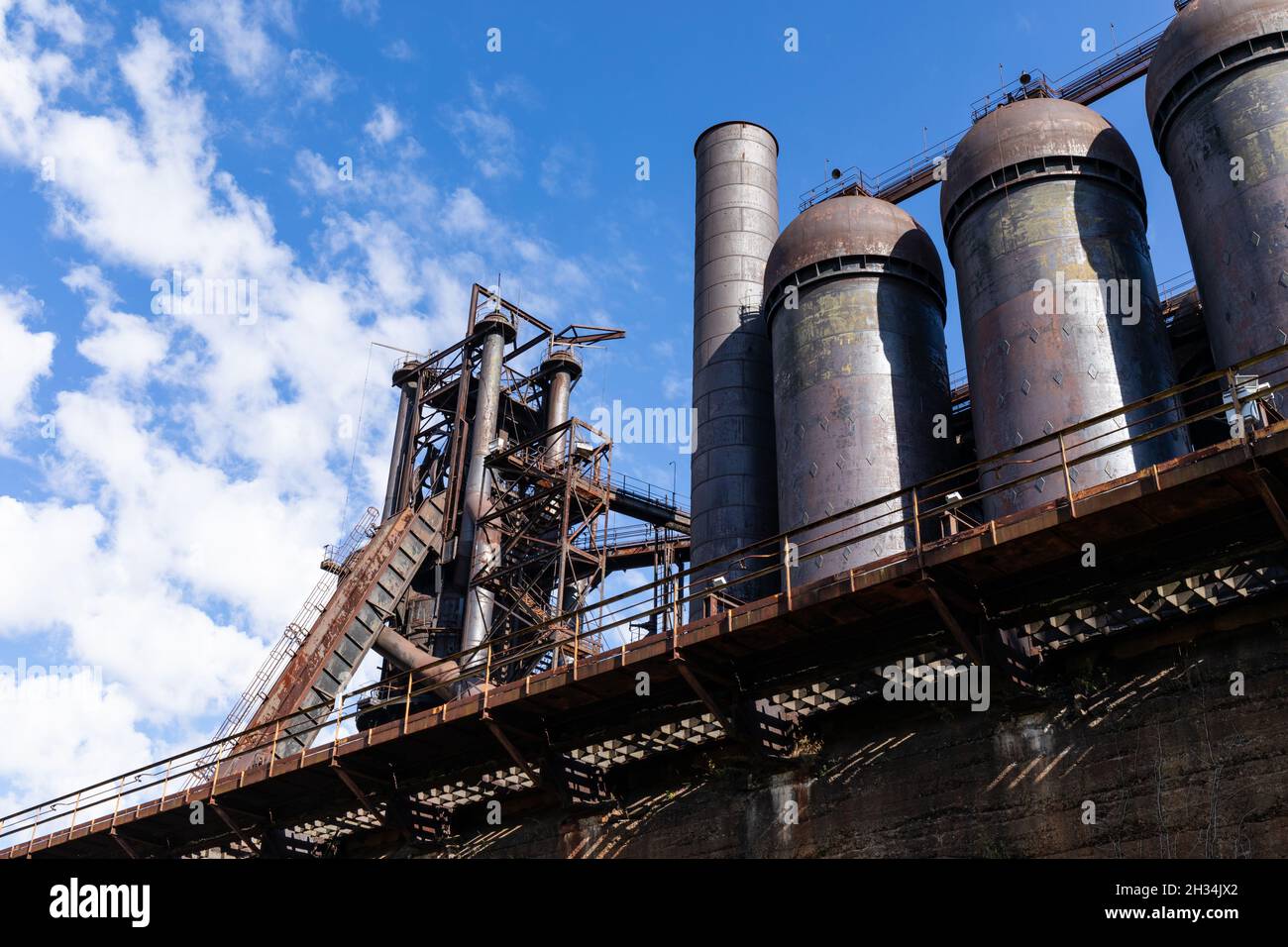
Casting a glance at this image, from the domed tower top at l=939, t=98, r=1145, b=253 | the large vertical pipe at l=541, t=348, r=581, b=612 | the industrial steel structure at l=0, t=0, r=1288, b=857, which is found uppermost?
the large vertical pipe at l=541, t=348, r=581, b=612

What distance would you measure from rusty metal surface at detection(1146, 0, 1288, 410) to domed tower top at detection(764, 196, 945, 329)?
18.9 feet

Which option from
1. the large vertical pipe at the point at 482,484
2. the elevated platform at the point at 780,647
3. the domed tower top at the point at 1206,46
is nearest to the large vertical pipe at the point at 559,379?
the large vertical pipe at the point at 482,484

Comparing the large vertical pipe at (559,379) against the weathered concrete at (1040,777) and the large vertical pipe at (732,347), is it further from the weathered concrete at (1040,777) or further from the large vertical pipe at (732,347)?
the weathered concrete at (1040,777)

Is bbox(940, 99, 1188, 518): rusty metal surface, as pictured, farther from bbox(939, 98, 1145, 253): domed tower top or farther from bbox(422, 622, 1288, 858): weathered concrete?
bbox(422, 622, 1288, 858): weathered concrete

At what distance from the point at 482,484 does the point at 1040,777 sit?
30.3 metres

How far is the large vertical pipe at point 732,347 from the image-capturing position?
30.3 metres

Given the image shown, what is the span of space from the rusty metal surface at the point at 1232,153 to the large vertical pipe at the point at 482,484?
24999mm

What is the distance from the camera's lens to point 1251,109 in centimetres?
2170

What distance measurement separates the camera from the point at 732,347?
3269 cm

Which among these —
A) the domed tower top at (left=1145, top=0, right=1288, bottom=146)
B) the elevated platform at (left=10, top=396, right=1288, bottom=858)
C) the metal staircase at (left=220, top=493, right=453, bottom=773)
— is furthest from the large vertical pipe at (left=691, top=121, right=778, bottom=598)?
the metal staircase at (left=220, top=493, right=453, bottom=773)

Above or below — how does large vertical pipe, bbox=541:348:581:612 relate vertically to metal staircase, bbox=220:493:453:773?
above

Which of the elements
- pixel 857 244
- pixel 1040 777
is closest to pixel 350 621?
pixel 857 244

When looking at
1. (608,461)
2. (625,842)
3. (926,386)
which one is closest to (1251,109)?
(926,386)

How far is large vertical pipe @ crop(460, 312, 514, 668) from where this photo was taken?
41.7 m
